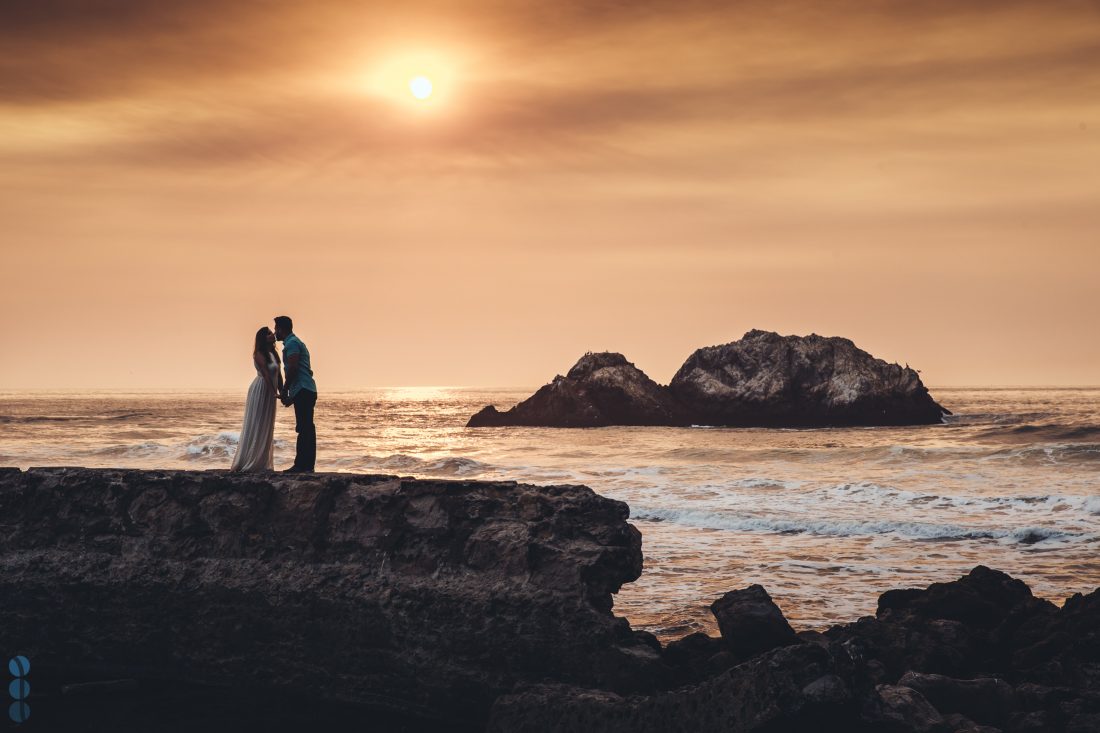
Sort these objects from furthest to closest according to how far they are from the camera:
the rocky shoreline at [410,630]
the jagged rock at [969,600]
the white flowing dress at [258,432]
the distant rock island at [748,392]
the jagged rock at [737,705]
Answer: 1. the distant rock island at [748,392]
2. the white flowing dress at [258,432]
3. the jagged rock at [969,600]
4. the rocky shoreline at [410,630]
5. the jagged rock at [737,705]

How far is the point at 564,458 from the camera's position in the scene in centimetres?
3625

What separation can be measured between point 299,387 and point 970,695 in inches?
269

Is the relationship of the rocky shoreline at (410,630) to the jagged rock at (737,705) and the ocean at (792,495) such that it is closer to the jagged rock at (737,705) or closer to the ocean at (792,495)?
the jagged rock at (737,705)

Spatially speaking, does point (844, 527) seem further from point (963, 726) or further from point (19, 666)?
point (19, 666)

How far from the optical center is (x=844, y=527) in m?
18.6

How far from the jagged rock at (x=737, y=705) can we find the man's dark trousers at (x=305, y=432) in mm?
4425

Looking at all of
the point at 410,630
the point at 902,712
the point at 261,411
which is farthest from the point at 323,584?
the point at 902,712

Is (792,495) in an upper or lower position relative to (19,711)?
lower

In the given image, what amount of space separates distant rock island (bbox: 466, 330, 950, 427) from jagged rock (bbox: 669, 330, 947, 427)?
0.06m

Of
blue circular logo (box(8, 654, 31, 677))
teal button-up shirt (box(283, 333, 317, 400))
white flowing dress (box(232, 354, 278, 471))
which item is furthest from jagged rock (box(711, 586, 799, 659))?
blue circular logo (box(8, 654, 31, 677))

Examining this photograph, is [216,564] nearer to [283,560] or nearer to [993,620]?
[283,560]

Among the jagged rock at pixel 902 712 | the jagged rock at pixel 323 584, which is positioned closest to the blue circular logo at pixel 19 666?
the jagged rock at pixel 323 584

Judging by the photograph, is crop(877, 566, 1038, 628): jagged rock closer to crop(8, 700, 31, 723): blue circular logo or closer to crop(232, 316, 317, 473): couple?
crop(232, 316, 317, 473): couple

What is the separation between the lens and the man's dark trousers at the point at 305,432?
10305 millimetres
